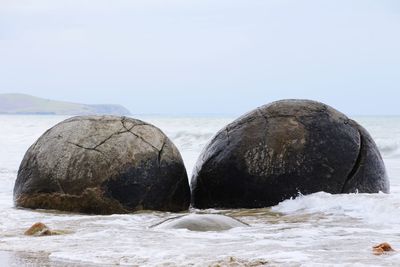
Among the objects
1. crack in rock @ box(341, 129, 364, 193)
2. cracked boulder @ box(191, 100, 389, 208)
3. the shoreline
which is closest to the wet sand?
the shoreline

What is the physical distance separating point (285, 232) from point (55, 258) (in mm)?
2038

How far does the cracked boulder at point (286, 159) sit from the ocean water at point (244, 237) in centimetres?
21

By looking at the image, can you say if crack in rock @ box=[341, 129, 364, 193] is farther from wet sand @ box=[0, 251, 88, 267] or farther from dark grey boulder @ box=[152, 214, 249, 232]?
wet sand @ box=[0, 251, 88, 267]

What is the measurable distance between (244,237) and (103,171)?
2257 mm

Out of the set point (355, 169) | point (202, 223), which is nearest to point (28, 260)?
point (202, 223)

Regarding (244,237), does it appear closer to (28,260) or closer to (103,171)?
(28,260)

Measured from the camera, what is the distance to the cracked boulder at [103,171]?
7.80 metres

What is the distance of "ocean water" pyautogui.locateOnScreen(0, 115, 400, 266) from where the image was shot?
5.05 meters

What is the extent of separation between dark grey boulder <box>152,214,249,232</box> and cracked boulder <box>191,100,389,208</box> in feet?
4.97

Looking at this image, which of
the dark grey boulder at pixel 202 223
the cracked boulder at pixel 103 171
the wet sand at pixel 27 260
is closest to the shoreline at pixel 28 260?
the wet sand at pixel 27 260

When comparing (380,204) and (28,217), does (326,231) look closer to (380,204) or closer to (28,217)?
(380,204)

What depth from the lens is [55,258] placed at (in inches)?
206

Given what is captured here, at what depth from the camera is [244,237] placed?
19.7 ft

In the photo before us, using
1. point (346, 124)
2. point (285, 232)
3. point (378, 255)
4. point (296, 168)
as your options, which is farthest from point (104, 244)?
point (346, 124)
